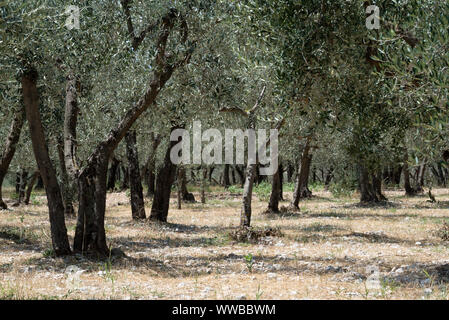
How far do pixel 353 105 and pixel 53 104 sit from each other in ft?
29.1

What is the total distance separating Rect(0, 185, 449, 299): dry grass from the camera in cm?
815

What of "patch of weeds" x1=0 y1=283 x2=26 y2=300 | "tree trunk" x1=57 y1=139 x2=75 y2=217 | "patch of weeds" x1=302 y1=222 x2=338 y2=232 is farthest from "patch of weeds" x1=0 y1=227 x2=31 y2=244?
"patch of weeds" x1=302 y1=222 x2=338 y2=232

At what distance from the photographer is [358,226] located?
19.1 metres

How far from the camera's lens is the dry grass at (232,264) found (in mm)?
8148

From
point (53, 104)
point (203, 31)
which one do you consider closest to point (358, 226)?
point (203, 31)

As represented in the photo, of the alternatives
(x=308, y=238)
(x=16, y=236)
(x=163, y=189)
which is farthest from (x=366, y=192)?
(x=16, y=236)

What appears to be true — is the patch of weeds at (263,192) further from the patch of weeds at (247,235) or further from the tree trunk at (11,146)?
the tree trunk at (11,146)

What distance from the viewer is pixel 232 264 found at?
36.6ft

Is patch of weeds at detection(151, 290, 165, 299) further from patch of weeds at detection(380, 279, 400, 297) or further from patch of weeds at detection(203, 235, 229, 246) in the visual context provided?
patch of weeds at detection(203, 235, 229, 246)

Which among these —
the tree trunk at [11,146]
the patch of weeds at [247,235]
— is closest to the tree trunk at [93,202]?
the patch of weeds at [247,235]

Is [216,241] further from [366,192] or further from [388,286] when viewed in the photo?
[366,192]

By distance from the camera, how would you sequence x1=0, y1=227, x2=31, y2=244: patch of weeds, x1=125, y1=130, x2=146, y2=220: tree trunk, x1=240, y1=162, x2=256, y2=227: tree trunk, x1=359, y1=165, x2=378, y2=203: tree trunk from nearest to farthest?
1. x1=0, y1=227, x2=31, y2=244: patch of weeds
2. x1=240, y1=162, x2=256, y2=227: tree trunk
3. x1=125, y1=130, x2=146, y2=220: tree trunk
4. x1=359, y1=165, x2=378, y2=203: tree trunk

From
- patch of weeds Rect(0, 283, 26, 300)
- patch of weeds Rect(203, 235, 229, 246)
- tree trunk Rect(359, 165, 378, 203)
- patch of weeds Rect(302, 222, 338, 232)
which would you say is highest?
tree trunk Rect(359, 165, 378, 203)
